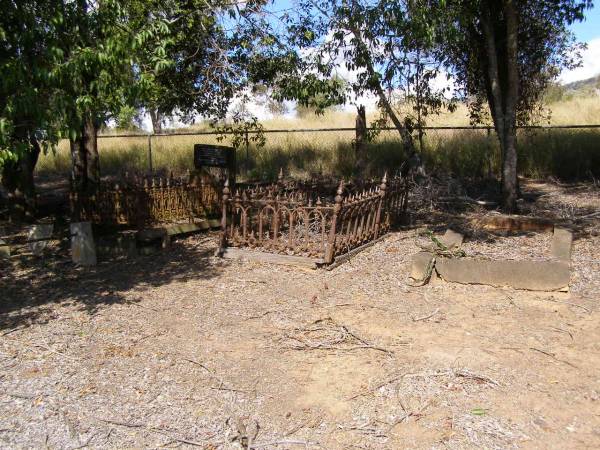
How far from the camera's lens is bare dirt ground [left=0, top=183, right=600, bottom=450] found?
377 centimetres

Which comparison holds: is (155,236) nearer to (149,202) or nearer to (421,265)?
(149,202)

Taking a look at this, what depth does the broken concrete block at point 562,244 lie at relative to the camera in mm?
6828

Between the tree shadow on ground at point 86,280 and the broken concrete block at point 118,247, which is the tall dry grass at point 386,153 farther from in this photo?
the tree shadow on ground at point 86,280

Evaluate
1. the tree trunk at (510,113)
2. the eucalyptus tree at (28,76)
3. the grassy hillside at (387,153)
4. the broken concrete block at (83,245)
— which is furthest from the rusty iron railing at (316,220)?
the grassy hillside at (387,153)

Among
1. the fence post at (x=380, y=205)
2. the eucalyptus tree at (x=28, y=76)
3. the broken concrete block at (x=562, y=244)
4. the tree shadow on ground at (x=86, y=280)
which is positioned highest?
the eucalyptus tree at (x=28, y=76)

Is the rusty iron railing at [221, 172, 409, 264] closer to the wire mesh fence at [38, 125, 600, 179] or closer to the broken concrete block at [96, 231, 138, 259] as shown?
the broken concrete block at [96, 231, 138, 259]

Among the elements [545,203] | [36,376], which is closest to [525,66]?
[545,203]

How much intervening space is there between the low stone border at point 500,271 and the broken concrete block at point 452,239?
81 centimetres

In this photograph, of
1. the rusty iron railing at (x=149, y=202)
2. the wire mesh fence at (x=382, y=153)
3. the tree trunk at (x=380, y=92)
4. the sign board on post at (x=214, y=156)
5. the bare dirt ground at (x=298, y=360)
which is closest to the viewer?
the bare dirt ground at (x=298, y=360)

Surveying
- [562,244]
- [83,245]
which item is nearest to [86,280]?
[83,245]

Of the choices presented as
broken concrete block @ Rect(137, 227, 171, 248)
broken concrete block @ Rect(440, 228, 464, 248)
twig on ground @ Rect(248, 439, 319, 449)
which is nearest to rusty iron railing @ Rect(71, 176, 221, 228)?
broken concrete block @ Rect(137, 227, 171, 248)

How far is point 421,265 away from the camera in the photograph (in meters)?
6.63

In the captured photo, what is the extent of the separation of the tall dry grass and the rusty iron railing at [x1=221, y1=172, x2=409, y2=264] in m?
7.69

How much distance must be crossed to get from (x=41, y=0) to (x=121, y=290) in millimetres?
3130
